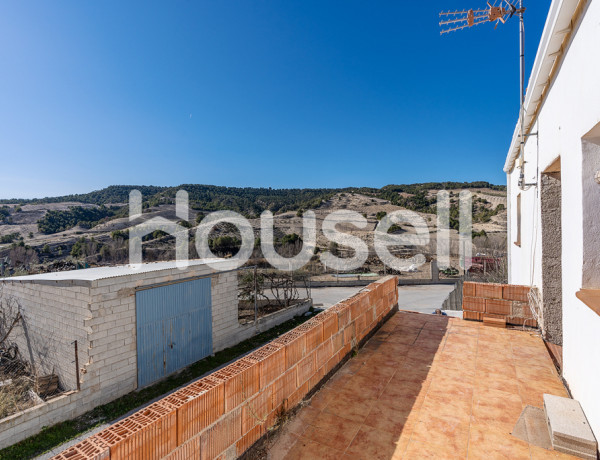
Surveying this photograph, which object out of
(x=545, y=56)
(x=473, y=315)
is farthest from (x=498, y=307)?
(x=545, y=56)

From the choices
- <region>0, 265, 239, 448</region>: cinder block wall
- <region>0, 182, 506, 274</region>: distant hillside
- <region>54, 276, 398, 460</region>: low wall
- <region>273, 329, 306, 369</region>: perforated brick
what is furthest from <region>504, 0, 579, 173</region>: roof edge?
<region>0, 182, 506, 274</region>: distant hillside

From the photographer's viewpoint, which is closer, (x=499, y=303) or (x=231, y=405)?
(x=231, y=405)

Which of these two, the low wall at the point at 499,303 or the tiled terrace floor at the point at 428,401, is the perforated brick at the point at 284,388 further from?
the low wall at the point at 499,303

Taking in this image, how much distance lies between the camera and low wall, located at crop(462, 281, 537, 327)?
497 cm

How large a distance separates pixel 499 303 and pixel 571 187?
292cm

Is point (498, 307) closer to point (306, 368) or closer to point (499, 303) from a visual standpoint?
point (499, 303)

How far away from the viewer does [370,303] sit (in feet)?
15.6

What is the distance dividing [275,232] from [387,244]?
10258 millimetres

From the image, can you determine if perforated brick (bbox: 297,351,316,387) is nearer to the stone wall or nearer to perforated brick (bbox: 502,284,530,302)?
the stone wall

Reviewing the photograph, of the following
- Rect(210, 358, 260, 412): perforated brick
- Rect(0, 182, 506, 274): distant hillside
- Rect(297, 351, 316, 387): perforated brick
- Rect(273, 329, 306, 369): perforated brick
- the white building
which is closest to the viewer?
Rect(210, 358, 260, 412): perforated brick

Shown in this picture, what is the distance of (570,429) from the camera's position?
7.52 ft

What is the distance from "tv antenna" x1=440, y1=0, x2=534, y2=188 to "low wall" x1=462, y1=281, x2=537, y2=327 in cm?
164

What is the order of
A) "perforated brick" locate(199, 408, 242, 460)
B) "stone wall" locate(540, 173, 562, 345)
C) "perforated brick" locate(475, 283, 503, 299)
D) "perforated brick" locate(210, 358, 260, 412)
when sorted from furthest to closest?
"perforated brick" locate(475, 283, 503, 299) → "stone wall" locate(540, 173, 562, 345) → "perforated brick" locate(210, 358, 260, 412) → "perforated brick" locate(199, 408, 242, 460)

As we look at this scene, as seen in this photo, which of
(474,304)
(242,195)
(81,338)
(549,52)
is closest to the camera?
(549,52)
